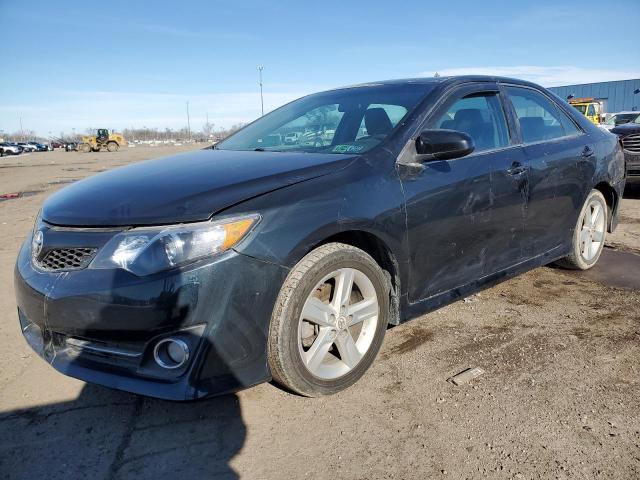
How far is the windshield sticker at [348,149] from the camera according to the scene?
276cm

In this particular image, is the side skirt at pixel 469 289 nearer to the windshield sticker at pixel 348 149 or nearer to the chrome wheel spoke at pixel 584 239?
the chrome wheel spoke at pixel 584 239

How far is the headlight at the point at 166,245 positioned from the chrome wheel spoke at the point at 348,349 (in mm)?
798

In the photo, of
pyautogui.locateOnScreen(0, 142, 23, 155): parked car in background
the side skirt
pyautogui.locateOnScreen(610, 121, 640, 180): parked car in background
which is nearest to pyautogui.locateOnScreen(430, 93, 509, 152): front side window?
the side skirt

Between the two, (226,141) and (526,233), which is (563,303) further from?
(226,141)

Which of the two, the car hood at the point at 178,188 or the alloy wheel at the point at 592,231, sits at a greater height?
the car hood at the point at 178,188

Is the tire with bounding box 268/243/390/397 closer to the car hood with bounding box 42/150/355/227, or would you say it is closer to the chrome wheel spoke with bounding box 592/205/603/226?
the car hood with bounding box 42/150/355/227

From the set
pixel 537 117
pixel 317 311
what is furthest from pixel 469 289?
pixel 537 117

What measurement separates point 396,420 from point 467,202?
1368 mm

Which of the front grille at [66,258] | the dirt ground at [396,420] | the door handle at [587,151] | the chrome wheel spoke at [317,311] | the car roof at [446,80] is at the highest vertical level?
the car roof at [446,80]

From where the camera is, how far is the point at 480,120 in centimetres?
329

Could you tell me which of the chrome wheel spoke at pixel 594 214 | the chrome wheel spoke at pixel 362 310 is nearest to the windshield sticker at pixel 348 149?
Result: the chrome wheel spoke at pixel 362 310

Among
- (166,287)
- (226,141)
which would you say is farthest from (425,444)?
(226,141)

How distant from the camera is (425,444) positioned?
2.11m

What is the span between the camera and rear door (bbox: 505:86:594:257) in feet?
11.5
